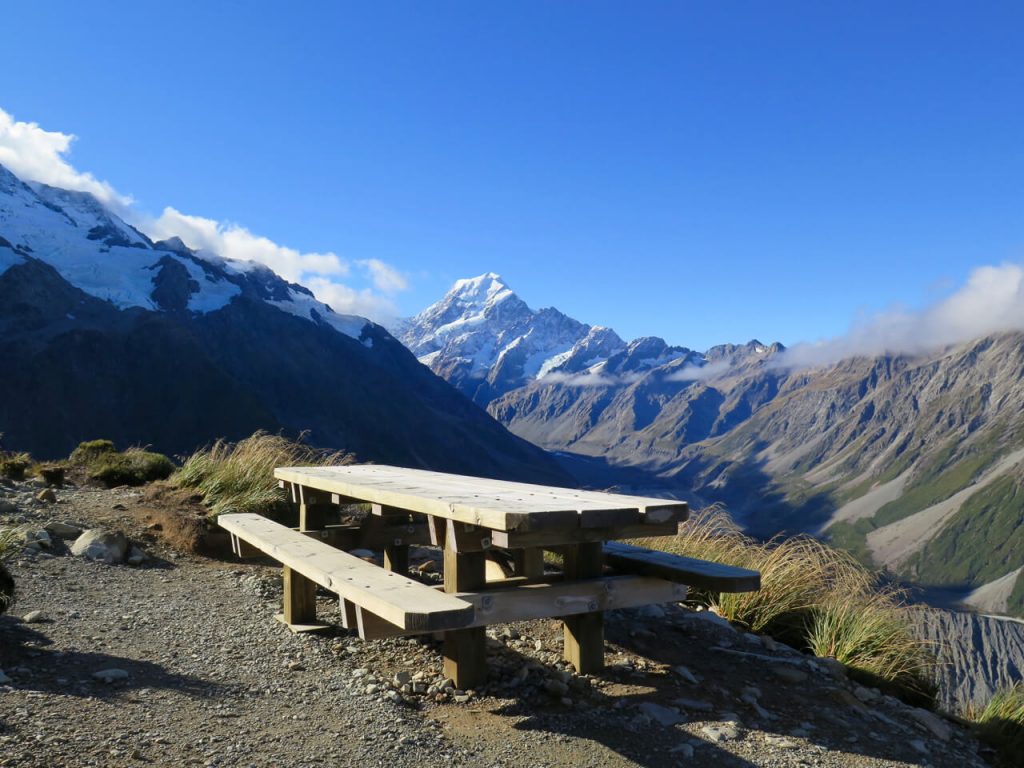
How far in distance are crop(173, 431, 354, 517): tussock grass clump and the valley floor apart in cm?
308

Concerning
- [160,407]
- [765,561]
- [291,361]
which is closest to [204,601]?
[765,561]

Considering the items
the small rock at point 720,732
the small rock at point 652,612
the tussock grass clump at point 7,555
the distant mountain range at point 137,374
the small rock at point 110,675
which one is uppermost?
the distant mountain range at point 137,374

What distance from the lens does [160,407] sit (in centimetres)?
14400

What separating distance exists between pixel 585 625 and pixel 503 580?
0.63 m

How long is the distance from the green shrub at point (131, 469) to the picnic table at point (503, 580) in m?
7.73

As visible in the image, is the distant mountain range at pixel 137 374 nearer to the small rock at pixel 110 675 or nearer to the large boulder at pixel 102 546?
the large boulder at pixel 102 546

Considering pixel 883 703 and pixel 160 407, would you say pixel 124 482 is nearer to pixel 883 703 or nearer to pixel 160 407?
pixel 883 703

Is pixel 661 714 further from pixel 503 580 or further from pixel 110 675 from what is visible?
pixel 110 675

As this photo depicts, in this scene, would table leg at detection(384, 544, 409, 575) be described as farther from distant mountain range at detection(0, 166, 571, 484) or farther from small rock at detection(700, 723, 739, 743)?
distant mountain range at detection(0, 166, 571, 484)

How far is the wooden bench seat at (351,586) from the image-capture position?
363 cm

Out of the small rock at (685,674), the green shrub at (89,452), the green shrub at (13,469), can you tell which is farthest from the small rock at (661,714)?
the green shrub at (89,452)

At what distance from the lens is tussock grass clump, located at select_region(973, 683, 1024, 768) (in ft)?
17.6

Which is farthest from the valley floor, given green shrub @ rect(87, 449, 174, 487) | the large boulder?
green shrub @ rect(87, 449, 174, 487)

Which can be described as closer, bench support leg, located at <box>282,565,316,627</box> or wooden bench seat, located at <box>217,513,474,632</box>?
wooden bench seat, located at <box>217,513,474,632</box>
